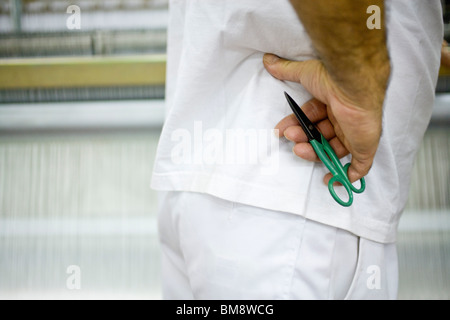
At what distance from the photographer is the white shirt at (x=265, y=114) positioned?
53 cm

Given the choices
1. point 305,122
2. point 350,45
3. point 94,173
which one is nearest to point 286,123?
point 305,122

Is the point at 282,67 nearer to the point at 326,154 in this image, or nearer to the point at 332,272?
the point at 326,154

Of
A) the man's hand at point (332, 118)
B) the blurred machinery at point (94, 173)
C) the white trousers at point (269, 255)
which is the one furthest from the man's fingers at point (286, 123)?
the blurred machinery at point (94, 173)

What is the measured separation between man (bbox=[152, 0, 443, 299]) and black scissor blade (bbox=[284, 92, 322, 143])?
1 cm

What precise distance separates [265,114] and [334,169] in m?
0.11

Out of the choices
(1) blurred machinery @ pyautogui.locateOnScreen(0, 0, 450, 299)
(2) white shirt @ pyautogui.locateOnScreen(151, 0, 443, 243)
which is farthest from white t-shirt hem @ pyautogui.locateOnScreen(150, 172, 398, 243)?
(1) blurred machinery @ pyautogui.locateOnScreen(0, 0, 450, 299)

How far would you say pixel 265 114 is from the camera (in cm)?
55

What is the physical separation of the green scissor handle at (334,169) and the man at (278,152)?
13 millimetres

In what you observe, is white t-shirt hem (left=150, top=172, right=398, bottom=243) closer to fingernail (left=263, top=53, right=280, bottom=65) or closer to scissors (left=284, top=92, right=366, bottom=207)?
scissors (left=284, top=92, right=366, bottom=207)

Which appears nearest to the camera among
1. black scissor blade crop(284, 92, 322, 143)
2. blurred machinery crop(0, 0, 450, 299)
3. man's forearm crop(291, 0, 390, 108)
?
man's forearm crop(291, 0, 390, 108)

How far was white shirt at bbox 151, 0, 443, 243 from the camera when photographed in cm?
53

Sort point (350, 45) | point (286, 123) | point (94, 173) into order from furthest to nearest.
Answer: point (94, 173) < point (286, 123) < point (350, 45)

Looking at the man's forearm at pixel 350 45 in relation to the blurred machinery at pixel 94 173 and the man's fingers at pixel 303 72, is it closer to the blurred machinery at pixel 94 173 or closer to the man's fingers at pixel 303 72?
the man's fingers at pixel 303 72
